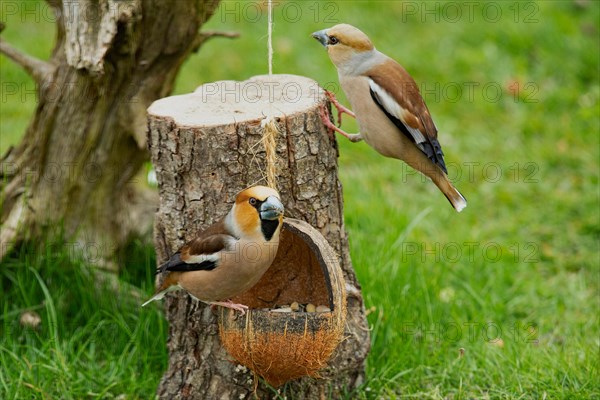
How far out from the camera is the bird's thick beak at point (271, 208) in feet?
11.9

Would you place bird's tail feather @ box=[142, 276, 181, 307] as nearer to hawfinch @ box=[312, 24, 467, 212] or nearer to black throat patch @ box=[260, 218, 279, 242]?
black throat patch @ box=[260, 218, 279, 242]

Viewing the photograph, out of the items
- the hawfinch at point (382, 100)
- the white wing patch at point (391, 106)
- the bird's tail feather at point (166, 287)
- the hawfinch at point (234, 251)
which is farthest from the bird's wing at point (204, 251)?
the white wing patch at point (391, 106)

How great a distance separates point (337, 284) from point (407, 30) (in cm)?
593

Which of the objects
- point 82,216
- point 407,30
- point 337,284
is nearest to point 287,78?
point 337,284

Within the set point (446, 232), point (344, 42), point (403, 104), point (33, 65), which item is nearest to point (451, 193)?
point (403, 104)

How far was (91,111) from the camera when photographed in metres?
5.14

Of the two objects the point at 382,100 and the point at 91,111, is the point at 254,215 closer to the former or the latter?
the point at 382,100

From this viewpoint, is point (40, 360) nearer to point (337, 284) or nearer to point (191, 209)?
point (191, 209)

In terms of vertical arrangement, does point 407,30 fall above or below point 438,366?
above

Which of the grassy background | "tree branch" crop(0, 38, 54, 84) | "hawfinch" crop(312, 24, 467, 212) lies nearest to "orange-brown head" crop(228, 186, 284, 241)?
"hawfinch" crop(312, 24, 467, 212)

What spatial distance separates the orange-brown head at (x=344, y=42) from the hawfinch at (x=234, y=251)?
867mm

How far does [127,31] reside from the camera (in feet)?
15.6

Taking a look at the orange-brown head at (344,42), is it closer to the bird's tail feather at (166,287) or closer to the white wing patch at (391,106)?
the white wing patch at (391,106)

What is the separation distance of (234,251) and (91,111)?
72.5 inches
